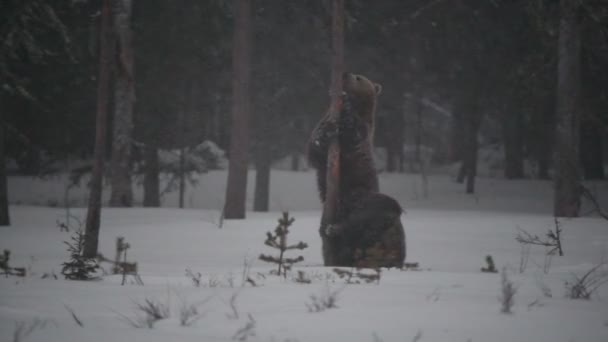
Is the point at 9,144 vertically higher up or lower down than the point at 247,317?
higher up

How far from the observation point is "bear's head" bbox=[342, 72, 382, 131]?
9211 millimetres

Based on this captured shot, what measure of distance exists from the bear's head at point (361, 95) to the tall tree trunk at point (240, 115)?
23.0ft

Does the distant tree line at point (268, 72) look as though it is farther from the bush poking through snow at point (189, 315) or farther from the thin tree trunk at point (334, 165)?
the bush poking through snow at point (189, 315)

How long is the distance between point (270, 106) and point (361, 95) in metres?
12.2

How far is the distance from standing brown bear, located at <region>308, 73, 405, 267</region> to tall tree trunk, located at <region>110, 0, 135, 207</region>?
31.1ft

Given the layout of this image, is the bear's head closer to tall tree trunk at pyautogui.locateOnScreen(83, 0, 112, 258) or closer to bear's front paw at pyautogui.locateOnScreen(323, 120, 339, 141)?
bear's front paw at pyautogui.locateOnScreen(323, 120, 339, 141)

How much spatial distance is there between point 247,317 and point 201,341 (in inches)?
21.1

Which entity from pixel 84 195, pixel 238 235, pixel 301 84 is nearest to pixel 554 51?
pixel 301 84

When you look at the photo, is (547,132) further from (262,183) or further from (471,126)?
(262,183)

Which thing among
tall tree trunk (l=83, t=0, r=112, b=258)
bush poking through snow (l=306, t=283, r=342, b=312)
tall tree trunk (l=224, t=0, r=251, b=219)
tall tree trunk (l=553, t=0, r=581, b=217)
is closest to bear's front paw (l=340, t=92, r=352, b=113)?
tall tree trunk (l=83, t=0, r=112, b=258)

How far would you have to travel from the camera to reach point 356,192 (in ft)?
28.5

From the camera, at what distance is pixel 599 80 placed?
18672mm

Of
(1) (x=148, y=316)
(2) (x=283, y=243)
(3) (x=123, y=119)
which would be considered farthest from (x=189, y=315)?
(3) (x=123, y=119)

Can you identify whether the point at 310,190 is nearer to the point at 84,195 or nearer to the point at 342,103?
the point at 84,195
